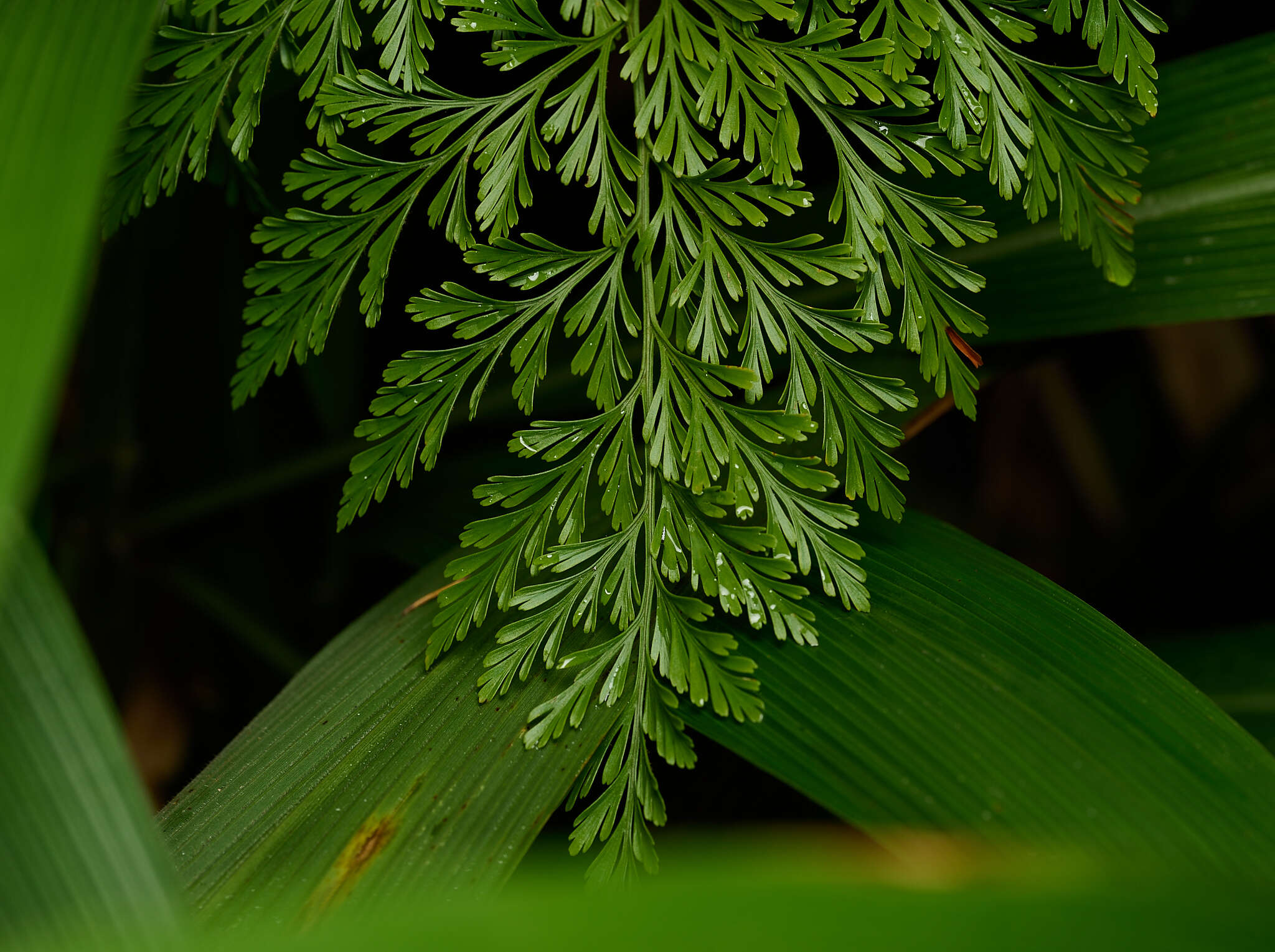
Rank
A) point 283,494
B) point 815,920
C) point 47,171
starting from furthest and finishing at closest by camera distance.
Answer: point 283,494
point 47,171
point 815,920

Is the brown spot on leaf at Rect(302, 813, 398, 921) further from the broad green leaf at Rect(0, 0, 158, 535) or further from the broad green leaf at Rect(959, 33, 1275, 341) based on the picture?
the broad green leaf at Rect(959, 33, 1275, 341)

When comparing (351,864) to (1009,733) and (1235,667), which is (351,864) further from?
(1235,667)

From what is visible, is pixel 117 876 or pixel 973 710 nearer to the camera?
pixel 117 876

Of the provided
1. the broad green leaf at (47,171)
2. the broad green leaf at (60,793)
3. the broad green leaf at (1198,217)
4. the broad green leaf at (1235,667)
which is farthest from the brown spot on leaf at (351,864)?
the broad green leaf at (1235,667)

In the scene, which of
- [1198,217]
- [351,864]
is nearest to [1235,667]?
[1198,217]

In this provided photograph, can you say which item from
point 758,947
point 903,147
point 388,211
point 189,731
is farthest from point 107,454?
point 758,947

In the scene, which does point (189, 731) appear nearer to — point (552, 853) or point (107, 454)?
point (107, 454)
